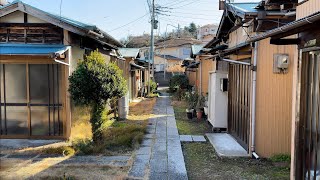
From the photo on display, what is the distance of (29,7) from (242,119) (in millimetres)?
7388

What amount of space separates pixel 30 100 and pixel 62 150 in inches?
94.9

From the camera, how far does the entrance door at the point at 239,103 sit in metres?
9.20

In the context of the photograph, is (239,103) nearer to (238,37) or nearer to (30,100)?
(238,37)

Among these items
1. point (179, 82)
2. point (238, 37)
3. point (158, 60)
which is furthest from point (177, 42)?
point (238, 37)

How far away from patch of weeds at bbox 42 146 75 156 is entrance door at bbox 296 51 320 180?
5.74 metres

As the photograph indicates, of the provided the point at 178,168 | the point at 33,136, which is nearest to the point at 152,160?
the point at 178,168

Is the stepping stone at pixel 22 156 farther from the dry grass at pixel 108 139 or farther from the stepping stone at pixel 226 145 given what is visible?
the stepping stone at pixel 226 145

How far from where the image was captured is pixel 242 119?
9.77m

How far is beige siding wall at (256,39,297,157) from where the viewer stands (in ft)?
24.4

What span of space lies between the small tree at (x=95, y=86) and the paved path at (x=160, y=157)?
65.0 inches

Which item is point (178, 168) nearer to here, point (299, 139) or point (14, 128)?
point (299, 139)

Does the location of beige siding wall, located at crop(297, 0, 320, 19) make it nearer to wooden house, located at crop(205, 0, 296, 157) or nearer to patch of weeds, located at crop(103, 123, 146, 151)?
wooden house, located at crop(205, 0, 296, 157)

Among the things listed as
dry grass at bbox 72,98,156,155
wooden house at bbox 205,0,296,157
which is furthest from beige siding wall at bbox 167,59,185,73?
wooden house at bbox 205,0,296,157

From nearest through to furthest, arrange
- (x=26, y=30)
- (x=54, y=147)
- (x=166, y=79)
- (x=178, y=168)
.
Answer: (x=178, y=168)
(x=54, y=147)
(x=26, y=30)
(x=166, y=79)
